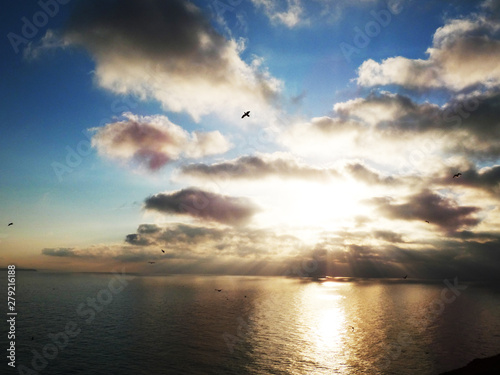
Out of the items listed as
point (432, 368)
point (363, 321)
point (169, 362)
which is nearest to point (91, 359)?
point (169, 362)

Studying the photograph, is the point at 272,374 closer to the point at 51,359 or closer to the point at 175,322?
the point at 51,359

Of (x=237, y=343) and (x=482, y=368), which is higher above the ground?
(x=482, y=368)

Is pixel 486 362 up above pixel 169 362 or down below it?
above

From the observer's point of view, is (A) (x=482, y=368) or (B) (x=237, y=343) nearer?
(A) (x=482, y=368)

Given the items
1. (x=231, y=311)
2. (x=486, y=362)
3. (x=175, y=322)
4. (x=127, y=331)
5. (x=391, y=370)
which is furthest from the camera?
(x=231, y=311)

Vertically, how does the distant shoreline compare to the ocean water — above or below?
above

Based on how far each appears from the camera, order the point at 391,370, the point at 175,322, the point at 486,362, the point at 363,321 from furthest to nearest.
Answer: the point at 363,321 < the point at 175,322 < the point at 391,370 < the point at 486,362

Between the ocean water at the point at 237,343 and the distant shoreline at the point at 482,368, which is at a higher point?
the distant shoreline at the point at 482,368

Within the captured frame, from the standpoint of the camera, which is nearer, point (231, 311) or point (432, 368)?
point (432, 368)

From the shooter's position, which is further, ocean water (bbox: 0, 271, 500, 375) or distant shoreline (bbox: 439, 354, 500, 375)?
ocean water (bbox: 0, 271, 500, 375)

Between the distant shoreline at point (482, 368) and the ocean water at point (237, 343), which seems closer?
the distant shoreline at point (482, 368)
